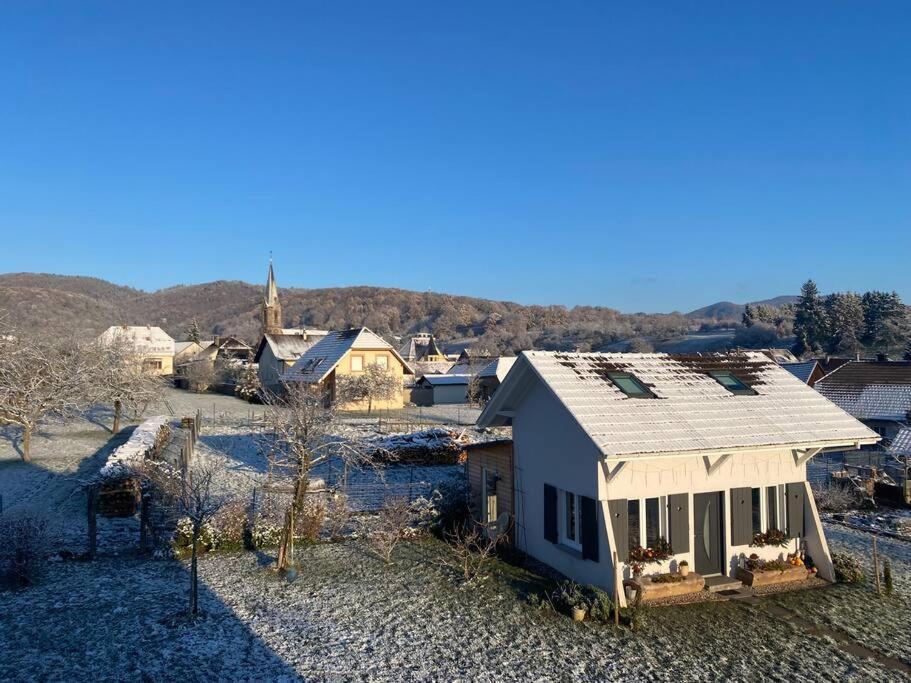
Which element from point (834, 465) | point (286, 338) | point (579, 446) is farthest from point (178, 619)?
point (286, 338)

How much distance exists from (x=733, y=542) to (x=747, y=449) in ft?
7.03

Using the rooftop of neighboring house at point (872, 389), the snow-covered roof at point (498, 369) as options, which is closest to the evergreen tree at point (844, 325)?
the rooftop of neighboring house at point (872, 389)

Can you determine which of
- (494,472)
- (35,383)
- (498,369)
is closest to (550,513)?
(494,472)

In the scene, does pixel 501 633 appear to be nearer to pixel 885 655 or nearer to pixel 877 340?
pixel 885 655

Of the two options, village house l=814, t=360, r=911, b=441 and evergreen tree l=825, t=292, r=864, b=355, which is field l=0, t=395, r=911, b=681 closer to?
village house l=814, t=360, r=911, b=441

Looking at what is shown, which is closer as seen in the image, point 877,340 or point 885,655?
point 885,655

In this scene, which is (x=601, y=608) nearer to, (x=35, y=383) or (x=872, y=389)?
(x=35, y=383)

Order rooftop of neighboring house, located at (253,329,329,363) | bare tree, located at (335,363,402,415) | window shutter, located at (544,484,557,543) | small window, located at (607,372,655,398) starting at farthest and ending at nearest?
rooftop of neighboring house, located at (253,329,329,363), bare tree, located at (335,363,402,415), small window, located at (607,372,655,398), window shutter, located at (544,484,557,543)

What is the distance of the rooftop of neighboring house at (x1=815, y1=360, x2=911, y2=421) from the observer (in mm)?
35125

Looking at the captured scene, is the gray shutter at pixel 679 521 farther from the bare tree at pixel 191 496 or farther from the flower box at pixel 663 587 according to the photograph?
the bare tree at pixel 191 496

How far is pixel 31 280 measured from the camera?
5763 inches

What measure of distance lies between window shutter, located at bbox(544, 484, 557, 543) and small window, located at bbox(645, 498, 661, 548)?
1987mm

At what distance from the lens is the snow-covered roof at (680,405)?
39.1 ft

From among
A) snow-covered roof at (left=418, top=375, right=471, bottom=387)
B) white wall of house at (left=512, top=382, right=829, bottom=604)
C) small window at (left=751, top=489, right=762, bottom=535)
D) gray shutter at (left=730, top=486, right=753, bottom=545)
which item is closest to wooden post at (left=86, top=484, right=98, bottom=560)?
white wall of house at (left=512, top=382, right=829, bottom=604)
